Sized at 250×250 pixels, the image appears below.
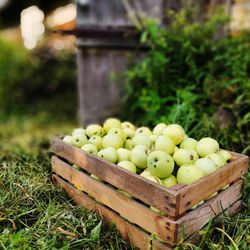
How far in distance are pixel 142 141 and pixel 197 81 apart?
4.89 feet

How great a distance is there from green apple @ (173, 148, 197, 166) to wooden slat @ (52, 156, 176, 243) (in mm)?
330

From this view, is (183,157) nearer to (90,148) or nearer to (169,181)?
(169,181)

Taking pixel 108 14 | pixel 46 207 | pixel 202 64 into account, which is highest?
pixel 108 14

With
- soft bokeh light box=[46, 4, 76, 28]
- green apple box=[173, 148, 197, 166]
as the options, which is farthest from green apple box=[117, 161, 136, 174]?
soft bokeh light box=[46, 4, 76, 28]

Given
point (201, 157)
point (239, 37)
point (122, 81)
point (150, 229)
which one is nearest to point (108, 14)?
point (122, 81)

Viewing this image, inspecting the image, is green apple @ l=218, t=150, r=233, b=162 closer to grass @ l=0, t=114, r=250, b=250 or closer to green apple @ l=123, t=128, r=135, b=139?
grass @ l=0, t=114, r=250, b=250

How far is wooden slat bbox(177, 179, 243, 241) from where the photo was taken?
5.52ft

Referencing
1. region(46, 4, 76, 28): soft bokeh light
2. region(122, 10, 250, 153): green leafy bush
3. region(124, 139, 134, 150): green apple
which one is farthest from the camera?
region(46, 4, 76, 28): soft bokeh light

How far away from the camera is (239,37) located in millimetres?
3775

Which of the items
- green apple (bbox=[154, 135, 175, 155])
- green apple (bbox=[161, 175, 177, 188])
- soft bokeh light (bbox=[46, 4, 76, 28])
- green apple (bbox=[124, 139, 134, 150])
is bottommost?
green apple (bbox=[161, 175, 177, 188])

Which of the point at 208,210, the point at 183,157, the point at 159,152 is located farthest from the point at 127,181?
the point at 208,210

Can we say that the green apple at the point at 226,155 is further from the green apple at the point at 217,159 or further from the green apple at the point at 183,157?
the green apple at the point at 183,157

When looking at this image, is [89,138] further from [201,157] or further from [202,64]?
[202,64]

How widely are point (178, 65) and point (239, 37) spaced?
31.2 inches
